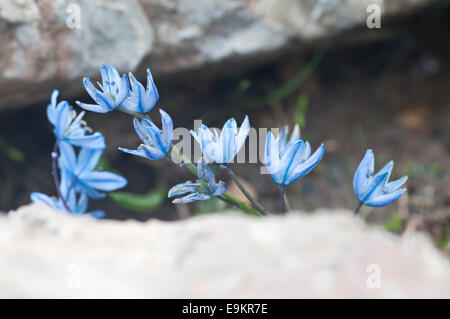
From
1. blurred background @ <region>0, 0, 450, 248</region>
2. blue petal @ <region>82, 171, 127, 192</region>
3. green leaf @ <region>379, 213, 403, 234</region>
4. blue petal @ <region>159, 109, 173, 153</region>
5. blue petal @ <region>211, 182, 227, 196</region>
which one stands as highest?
blurred background @ <region>0, 0, 450, 248</region>

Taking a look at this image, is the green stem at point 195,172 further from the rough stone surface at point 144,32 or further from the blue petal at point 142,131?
the rough stone surface at point 144,32

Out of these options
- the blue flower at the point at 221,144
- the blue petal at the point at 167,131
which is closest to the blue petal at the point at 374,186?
the blue flower at the point at 221,144

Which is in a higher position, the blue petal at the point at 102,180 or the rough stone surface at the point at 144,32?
the rough stone surface at the point at 144,32

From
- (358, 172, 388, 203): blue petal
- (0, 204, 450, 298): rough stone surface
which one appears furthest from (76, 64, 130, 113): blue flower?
(358, 172, 388, 203): blue petal

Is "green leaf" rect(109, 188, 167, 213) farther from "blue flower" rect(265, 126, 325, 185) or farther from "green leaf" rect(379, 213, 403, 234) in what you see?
"green leaf" rect(379, 213, 403, 234)

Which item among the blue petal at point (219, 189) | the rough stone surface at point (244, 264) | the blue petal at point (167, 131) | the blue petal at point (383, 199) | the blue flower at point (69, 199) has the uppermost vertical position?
the blue petal at point (167, 131)

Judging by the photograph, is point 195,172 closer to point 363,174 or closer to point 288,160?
point 288,160
